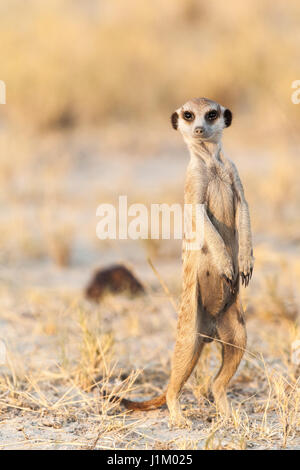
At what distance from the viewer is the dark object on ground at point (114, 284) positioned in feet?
14.6

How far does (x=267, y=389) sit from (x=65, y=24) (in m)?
12.1

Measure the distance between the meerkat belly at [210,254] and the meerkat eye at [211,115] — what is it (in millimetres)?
212

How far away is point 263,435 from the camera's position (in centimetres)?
242

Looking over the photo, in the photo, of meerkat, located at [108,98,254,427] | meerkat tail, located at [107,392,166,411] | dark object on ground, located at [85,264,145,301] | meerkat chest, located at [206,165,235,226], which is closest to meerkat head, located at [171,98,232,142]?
meerkat, located at [108,98,254,427]

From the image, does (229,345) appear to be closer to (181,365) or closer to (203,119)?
(181,365)

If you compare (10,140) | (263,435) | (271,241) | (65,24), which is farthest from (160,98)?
(263,435)

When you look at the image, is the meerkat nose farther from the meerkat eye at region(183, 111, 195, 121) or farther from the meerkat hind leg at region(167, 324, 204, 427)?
the meerkat hind leg at region(167, 324, 204, 427)

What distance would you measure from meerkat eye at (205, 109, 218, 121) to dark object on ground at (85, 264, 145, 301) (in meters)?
2.19

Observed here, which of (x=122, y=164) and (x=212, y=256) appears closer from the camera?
(x=212, y=256)

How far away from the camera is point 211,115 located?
239cm

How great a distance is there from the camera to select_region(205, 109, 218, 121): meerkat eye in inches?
93.8

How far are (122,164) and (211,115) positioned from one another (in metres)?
5.85

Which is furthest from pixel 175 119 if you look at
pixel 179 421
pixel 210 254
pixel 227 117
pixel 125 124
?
pixel 125 124

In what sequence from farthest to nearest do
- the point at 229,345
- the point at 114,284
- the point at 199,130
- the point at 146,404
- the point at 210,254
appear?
1. the point at 114,284
2. the point at 146,404
3. the point at 229,345
4. the point at 210,254
5. the point at 199,130
